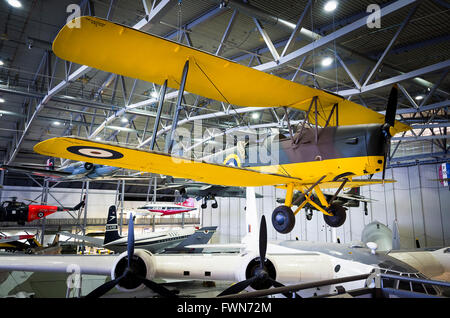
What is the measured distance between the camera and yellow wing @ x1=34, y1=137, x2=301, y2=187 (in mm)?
3109

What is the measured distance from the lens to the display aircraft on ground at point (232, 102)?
137 inches

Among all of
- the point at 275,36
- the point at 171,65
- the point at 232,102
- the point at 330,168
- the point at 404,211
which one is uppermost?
the point at 275,36

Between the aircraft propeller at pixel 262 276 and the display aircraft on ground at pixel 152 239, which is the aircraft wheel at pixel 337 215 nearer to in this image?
the aircraft propeller at pixel 262 276

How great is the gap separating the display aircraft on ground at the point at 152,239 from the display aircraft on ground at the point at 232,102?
9.47 metres

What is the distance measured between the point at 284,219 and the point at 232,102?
2447mm

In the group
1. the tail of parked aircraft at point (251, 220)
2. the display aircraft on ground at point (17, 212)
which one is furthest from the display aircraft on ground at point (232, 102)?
the display aircraft on ground at point (17, 212)

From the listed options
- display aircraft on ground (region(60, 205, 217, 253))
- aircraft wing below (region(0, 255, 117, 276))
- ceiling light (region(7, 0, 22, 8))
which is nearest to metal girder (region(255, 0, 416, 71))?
ceiling light (region(7, 0, 22, 8))

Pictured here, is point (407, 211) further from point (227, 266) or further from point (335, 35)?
point (227, 266)

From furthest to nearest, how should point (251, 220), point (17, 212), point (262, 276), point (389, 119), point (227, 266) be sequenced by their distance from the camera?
point (17, 212)
point (251, 220)
point (227, 266)
point (262, 276)
point (389, 119)

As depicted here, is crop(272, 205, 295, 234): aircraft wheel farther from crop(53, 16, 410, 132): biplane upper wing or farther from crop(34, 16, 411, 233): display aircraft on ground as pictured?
crop(53, 16, 410, 132): biplane upper wing

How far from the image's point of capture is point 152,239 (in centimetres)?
1375

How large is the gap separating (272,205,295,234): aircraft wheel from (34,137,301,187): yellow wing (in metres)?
0.55

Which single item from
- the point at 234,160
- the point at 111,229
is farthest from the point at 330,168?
the point at 111,229
